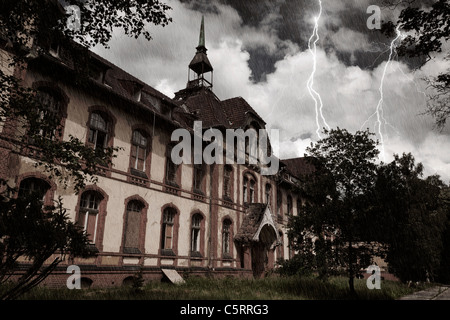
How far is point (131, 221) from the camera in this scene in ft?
48.1

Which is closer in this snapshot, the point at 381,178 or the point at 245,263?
the point at 381,178

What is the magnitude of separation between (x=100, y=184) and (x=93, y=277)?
364 centimetres

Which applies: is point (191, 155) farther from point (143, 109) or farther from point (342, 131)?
point (342, 131)

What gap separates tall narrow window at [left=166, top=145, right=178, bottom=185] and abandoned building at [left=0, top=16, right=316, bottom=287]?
57mm

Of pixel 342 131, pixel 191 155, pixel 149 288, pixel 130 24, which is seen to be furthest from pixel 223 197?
pixel 130 24

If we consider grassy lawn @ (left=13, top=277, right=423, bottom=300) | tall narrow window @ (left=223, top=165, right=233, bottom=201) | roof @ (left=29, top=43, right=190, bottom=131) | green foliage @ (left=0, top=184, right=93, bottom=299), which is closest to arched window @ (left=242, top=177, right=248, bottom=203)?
tall narrow window @ (left=223, top=165, right=233, bottom=201)

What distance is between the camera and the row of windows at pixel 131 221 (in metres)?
11.4

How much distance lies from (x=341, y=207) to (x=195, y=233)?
31.8ft

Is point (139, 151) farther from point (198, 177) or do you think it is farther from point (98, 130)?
point (198, 177)

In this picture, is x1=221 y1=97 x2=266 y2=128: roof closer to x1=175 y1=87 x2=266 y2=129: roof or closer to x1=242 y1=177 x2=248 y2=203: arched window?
x1=175 y1=87 x2=266 y2=129: roof

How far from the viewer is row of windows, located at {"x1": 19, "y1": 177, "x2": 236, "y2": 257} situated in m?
11.4

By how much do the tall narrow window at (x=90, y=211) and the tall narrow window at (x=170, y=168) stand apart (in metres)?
4.50

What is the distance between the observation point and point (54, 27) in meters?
6.73

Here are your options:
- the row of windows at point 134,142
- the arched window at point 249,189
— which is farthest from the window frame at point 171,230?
the arched window at point 249,189
